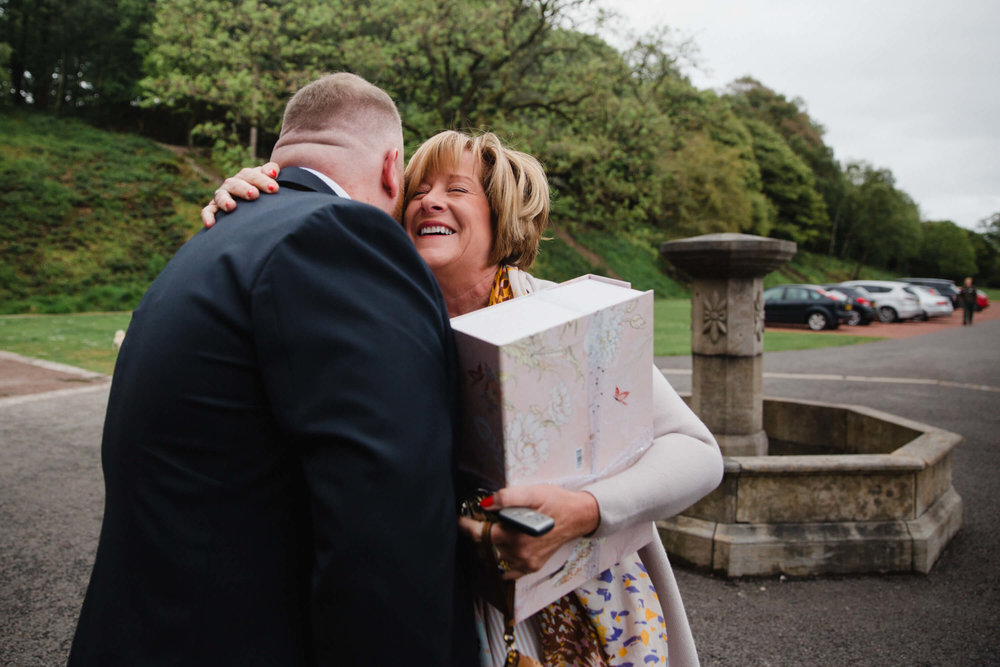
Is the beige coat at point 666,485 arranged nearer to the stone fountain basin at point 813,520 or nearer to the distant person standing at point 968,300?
the stone fountain basin at point 813,520

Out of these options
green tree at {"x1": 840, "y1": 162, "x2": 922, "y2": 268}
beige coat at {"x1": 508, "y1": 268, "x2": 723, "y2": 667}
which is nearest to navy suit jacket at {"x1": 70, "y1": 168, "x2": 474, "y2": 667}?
beige coat at {"x1": 508, "y1": 268, "x2": 723, "y2": 667}

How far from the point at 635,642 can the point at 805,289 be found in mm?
24033

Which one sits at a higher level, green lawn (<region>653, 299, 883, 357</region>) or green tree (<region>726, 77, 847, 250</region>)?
green tree (<region>726, 77, 847, 250</region>)

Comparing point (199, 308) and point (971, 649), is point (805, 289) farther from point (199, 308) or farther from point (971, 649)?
point (199, 308)

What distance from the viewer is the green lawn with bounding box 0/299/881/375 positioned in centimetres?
1277

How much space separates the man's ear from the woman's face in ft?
1.48

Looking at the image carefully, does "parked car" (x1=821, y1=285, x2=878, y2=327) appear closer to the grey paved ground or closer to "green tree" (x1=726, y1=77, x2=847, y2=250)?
the grey paved ground

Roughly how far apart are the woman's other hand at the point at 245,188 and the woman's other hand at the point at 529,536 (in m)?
0.71

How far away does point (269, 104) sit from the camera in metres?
12.1

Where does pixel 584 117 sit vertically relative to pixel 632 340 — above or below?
above

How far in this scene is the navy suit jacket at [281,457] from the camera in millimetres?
948

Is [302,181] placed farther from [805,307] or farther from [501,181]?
[805,307]

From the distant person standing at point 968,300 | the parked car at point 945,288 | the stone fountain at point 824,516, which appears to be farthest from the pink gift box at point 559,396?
the parked car at point 945,288

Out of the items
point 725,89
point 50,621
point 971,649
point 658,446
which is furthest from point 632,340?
point 725,89
